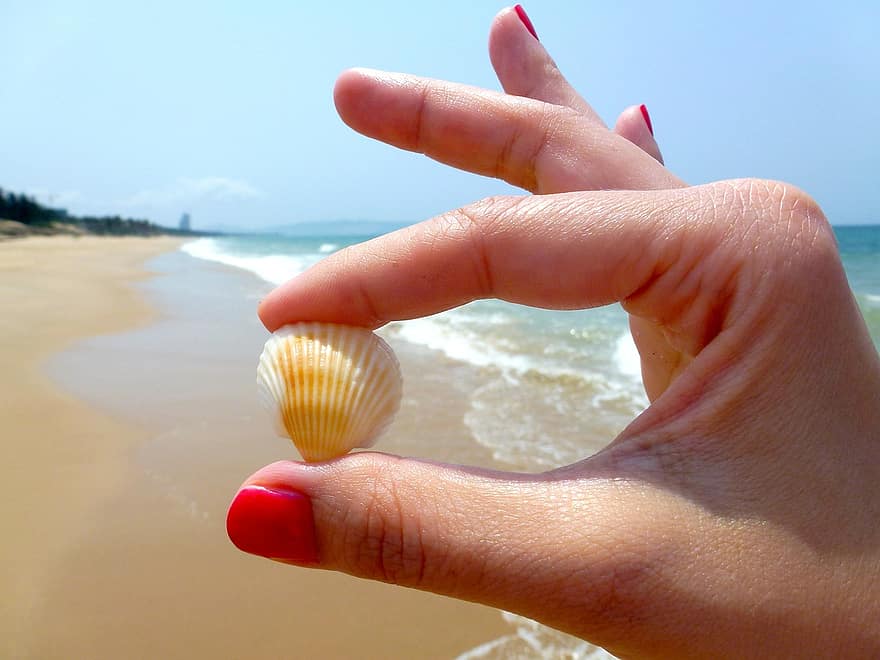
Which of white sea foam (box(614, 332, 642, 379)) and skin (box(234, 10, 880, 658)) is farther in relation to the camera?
white sea foam (box(614, 332, 642, 379))

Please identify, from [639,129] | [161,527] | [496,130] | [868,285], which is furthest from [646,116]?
[868,285]

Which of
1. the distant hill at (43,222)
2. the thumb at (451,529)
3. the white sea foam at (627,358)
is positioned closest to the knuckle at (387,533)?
the thumb at (451,529)

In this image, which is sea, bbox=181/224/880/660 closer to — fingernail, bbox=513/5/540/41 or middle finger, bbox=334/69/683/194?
middle finger, bbox=334/69/683/194

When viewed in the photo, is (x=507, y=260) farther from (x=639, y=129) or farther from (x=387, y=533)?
(x=639, y=129)

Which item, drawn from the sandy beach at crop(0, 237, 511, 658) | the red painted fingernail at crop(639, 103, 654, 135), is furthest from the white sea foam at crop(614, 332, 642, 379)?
the red painted fingernail at crop(639, 103, 654, 135)

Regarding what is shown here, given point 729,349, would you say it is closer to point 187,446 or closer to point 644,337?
point 644,337

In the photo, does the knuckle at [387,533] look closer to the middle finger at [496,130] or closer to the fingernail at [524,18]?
the middle finger at [496,130]
